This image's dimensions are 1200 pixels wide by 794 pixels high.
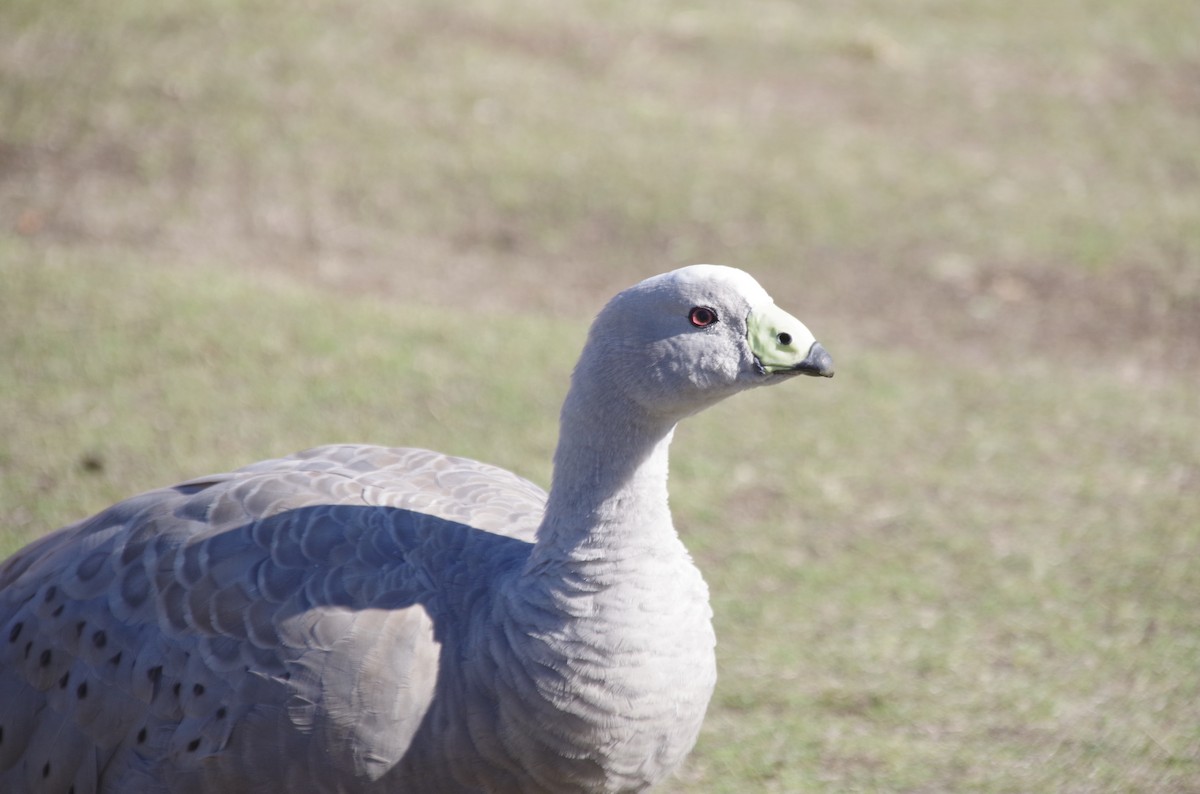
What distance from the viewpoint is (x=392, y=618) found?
2.87 metres

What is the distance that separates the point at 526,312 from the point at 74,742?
172 inches

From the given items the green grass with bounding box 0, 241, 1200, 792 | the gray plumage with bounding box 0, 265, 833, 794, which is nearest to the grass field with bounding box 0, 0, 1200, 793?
the green grass with bounding box 0, 241, 1200, 792

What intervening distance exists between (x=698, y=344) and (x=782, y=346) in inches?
7.3

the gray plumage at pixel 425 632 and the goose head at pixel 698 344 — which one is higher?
the goose head at pixel 698 344

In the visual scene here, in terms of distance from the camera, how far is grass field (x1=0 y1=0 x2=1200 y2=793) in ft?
14.9

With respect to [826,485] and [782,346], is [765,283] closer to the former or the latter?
[826,485]

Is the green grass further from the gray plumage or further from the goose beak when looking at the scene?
the goose beak

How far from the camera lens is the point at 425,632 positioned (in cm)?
286

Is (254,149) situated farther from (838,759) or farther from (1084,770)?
(1084,770)

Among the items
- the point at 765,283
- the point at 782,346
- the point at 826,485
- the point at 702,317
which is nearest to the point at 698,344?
the point at 702,317

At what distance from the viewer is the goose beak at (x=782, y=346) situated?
2738mm

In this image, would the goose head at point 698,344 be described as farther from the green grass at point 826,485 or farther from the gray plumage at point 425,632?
the green grass at point 826,485

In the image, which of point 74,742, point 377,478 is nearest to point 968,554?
point 377,478

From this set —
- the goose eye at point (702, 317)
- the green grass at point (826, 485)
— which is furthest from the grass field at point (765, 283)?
the goose eye at point (702, 317)
